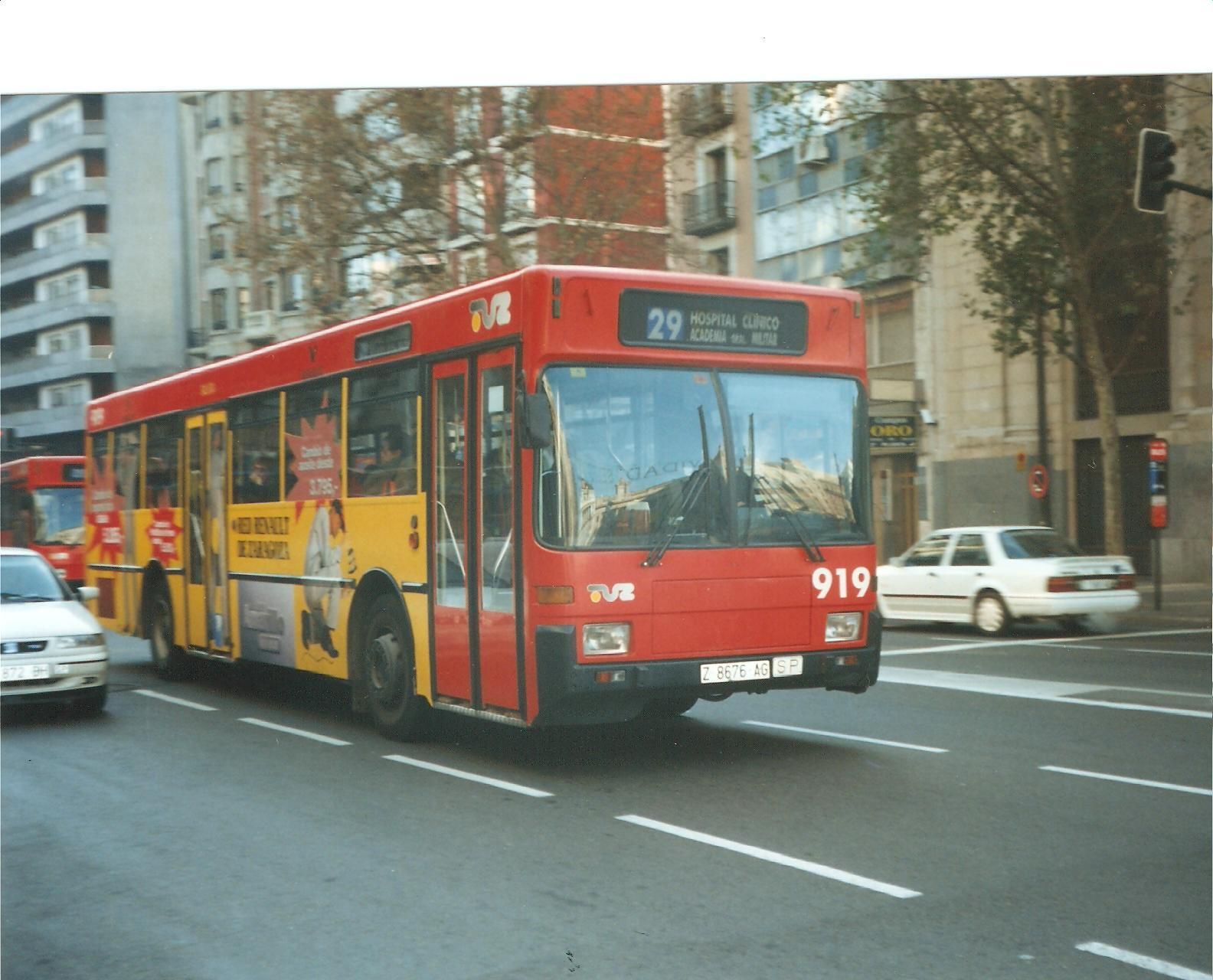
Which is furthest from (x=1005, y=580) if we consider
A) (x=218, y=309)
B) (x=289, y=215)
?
(x=289, y=215)

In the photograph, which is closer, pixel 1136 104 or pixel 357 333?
pixel 1136 104

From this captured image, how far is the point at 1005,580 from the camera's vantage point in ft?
49.1

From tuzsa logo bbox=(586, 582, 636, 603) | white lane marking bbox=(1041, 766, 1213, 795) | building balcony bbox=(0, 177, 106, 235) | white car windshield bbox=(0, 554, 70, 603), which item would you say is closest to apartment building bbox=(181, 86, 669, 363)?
white car windshield bbox=(0, 554, 70, 603)

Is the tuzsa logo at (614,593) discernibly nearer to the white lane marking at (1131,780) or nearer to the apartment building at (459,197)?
the white lane marking at (1131,780)

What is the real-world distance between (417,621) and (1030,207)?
10897mm

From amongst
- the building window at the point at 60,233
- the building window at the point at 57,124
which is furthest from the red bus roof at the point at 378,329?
the building window at the point at 57,124

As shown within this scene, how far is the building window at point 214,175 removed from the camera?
1178 cm

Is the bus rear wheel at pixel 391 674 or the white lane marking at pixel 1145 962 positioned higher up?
the bus rear wheel at pixel 391 674

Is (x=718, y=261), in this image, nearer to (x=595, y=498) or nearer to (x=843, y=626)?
(x=843, y=626)

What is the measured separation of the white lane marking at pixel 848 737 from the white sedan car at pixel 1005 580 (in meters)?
4.02

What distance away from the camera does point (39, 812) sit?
7.31 m

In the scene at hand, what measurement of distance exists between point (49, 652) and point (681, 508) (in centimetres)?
517

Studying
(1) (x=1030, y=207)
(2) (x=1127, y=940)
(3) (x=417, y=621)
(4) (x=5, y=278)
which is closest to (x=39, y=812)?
(3) (x=417, y=621)

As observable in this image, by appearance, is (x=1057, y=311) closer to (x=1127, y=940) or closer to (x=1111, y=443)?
(x=1111, y=443)
